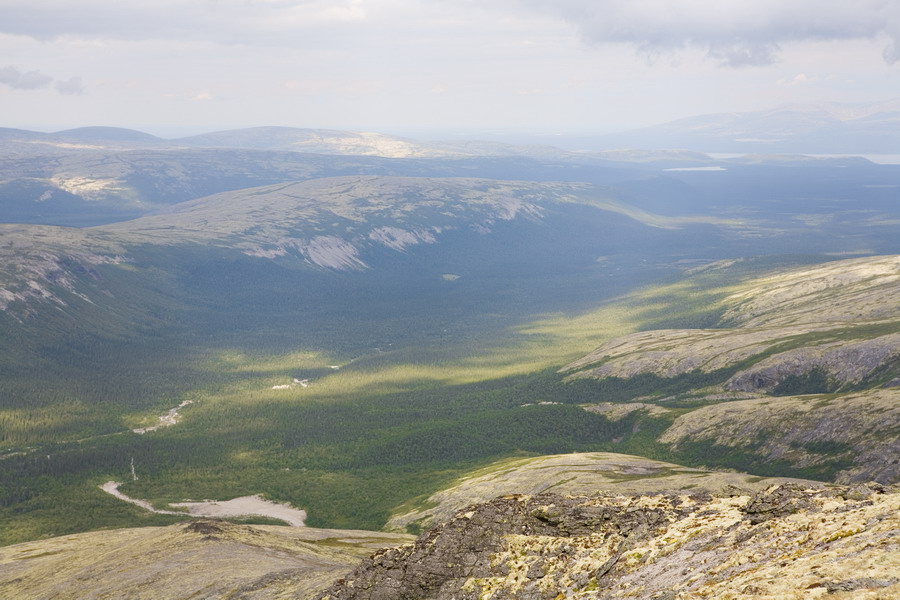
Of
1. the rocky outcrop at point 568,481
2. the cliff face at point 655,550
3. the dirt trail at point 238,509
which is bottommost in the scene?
the dirt trail at point 238,509

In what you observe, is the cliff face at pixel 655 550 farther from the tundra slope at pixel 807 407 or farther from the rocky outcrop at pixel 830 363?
the rocky outcrop at pixel 830 363

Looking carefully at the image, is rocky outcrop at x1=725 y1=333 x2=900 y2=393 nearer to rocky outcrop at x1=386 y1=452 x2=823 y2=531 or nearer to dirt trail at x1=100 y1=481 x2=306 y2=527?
rocky outcrop at x1=386 y1=452 x2=823 y2=531

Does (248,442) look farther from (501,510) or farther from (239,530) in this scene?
(501,510)

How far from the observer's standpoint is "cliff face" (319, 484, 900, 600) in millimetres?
28641

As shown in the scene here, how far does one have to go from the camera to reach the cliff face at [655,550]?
2864 cm

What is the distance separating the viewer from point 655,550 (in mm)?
39375

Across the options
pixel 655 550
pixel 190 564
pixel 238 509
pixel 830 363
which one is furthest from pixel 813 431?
pixel 655 550

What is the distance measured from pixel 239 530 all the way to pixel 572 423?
109 metres

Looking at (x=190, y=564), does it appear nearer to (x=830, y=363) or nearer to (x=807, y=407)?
(x=807, y=407)

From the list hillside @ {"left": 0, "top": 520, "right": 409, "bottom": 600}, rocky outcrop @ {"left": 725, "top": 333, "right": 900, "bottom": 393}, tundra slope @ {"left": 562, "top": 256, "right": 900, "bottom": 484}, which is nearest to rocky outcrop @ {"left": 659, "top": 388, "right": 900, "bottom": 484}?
tundra slope @ {"left": 562, "top": 256, "right": 900, "bottom": 484}

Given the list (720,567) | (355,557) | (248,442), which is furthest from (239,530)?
(248,442)

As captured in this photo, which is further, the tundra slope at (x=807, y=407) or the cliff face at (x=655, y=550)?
the tundra slope at (x=807, y=407)

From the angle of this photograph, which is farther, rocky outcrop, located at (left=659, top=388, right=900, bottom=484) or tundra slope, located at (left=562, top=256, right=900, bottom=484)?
tundra slope, located at (left=562, top=256, right=900, bottom=484)

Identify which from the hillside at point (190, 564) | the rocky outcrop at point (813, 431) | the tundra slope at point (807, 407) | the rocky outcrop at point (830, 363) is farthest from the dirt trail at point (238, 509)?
the rocky outcrop at point (830, 363)
